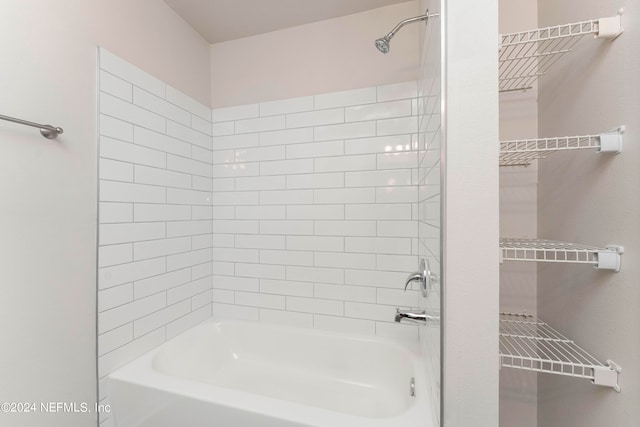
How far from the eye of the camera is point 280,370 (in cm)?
179

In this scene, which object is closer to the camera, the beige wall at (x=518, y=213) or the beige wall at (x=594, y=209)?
the beige wall at (x=594, y=209)

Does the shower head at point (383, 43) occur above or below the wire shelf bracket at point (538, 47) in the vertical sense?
above

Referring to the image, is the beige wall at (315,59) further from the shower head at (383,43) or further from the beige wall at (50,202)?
the beige wall at (50,202)

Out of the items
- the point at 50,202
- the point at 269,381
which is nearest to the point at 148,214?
the point at 50,202

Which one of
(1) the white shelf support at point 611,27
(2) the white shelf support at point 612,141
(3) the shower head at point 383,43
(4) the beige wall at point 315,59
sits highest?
(4) the beige wall at point 315,59

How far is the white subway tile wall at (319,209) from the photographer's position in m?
1.64

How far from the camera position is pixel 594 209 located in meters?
0.88

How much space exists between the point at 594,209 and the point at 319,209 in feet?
4.16

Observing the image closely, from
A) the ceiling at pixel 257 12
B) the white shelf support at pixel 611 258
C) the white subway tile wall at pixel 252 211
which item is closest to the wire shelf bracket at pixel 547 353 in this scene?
the white shelf support at pixel 611 258

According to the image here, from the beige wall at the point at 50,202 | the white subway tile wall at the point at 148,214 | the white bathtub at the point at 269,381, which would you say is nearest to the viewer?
the beige wall at the point at 50,202

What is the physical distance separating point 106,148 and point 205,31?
1142mm

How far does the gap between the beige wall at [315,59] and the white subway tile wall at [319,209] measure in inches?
3.2

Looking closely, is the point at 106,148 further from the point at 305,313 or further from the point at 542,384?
the point at 542,384

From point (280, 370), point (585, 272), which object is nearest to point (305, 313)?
point (280, 370)
